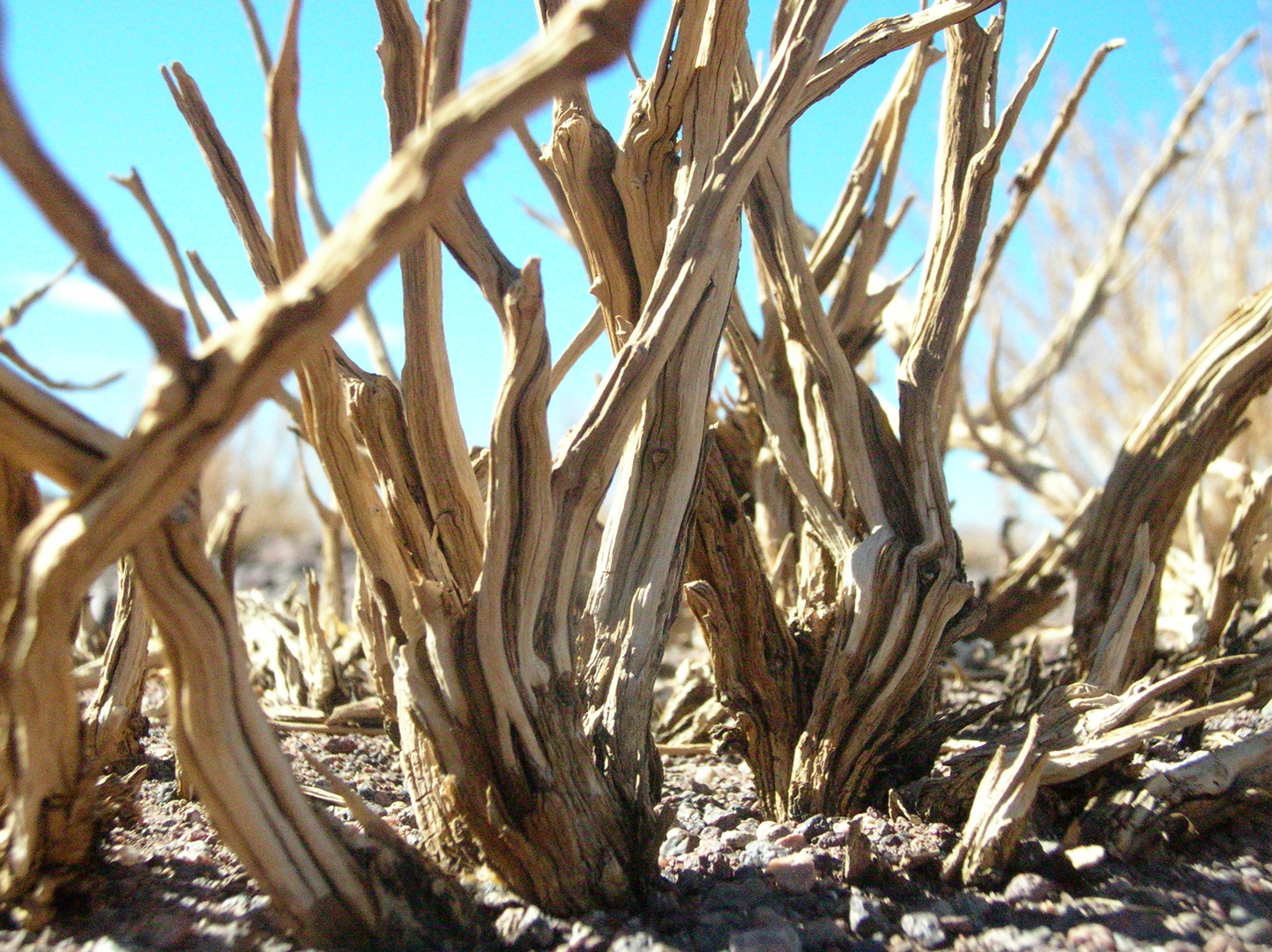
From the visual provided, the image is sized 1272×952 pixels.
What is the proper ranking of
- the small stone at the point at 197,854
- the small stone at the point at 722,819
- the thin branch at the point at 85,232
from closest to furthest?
the thin branch at the point at 85,232, the small stone at the point at 197,854, the small stone at the point at 722,819

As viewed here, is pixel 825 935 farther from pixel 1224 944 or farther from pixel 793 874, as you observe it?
pixel 1224 944

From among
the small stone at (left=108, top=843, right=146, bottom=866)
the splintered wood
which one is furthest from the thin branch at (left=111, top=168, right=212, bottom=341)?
the small stone at (left=108, top=843, right=146, bottom=866)

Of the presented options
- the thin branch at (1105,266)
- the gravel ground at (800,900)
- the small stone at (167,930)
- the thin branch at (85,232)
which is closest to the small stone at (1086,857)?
the gravel ground at (800,900)

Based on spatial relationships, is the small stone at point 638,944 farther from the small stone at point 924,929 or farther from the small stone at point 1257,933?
the small stone at point 1257,933

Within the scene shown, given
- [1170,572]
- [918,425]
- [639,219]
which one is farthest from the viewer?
[1170,572]

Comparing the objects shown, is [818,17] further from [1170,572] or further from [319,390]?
[1170,572]

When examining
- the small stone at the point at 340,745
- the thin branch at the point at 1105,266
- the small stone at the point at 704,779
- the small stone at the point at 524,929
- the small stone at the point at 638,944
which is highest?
the thin branch at the point at 1105,266

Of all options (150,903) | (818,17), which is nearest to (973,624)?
(818,17)
